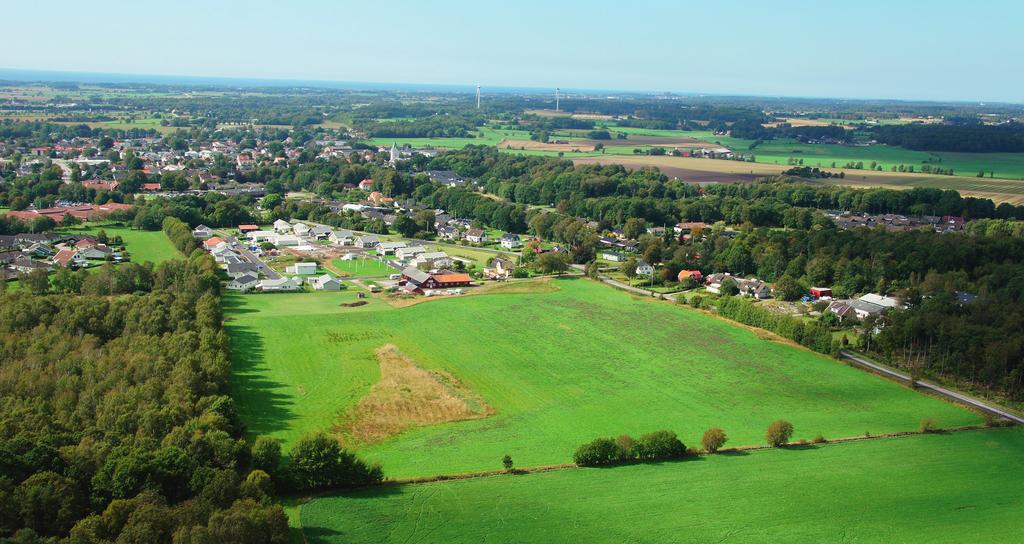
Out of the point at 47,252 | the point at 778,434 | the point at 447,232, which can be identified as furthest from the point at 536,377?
the point at 47,252

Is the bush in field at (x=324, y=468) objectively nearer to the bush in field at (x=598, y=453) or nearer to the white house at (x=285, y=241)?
the bush in field at (x=598, y=453)

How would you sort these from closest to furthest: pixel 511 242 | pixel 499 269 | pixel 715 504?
1. pixel 715 504
2. pixel 499 269
3. pixel 511 242

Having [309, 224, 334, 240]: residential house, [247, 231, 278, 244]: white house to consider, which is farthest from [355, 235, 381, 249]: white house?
[247, 231, 278, 244]: white house

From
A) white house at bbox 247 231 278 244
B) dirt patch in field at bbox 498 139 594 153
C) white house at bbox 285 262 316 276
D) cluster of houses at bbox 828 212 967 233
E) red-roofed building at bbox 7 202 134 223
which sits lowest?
white house at bbox 285 262 316 276

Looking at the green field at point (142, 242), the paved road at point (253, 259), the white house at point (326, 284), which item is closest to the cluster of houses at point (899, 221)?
the white house at point (326, 284)

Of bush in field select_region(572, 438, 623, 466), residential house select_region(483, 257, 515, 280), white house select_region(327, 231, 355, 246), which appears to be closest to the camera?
bush in field select_region(572, 438, 623, 466)

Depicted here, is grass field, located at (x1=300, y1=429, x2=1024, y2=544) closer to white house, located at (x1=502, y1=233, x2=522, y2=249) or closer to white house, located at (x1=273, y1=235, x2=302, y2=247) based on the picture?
white house, located at (x1=502, y1=233, x2=522, y2=249)

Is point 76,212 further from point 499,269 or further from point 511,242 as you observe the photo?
point 499,269

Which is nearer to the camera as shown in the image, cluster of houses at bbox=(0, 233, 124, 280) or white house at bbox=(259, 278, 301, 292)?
white house at bbox=(259, 278, 301, 292)
